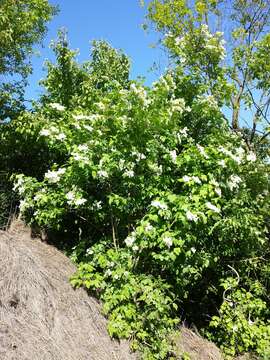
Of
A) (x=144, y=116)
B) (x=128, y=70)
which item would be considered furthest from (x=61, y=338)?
(x=128, y=70)

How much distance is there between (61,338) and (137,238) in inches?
62.6

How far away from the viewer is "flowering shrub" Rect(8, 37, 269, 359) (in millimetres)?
5672

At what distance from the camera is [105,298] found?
5.70 metres

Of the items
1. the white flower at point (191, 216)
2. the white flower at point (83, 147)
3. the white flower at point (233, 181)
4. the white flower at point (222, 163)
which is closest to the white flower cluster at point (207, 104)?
the white flower at point (233, 181)

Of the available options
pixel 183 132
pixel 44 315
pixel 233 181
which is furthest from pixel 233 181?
pixel 44 315

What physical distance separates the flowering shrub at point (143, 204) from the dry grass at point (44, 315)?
22 centimetres

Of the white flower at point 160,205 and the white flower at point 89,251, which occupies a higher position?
the white flower at point 160,205

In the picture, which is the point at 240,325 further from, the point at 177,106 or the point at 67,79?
the point at 67,79

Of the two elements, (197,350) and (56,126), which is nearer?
(197,350)

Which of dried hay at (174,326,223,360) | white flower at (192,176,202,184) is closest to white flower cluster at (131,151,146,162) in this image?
white flower at (192,176,202,184)

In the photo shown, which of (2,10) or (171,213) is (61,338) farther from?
(2,10)

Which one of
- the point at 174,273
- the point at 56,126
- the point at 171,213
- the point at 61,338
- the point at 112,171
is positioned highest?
the point at 56,126

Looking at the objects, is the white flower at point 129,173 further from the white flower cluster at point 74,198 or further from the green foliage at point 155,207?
the white flower cluster at point 74,198

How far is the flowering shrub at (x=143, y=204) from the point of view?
567 centimetres
